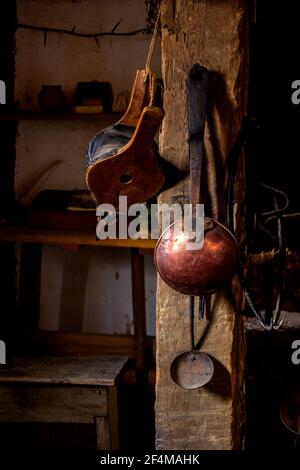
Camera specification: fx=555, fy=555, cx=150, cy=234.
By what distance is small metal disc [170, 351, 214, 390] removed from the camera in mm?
1744

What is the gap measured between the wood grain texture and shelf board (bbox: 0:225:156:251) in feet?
4.52

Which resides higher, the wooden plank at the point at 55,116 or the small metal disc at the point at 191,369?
the wooden plank at the point at 55,116

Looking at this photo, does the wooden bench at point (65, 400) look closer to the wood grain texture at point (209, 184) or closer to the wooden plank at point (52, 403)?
the wooden plank at point (52, 403)

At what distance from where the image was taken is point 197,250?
1.53 m

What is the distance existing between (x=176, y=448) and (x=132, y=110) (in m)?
1.11

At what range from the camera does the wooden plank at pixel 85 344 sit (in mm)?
3598

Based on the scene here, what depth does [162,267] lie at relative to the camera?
5.19ft

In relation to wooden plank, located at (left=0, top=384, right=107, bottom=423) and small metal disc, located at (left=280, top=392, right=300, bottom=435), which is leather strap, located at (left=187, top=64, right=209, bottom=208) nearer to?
small metal disc, located at (left=280, top=392, right=300, bottom=435)

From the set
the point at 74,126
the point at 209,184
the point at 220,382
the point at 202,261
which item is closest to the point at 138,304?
the point at 74,126

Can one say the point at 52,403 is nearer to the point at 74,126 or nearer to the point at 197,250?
the point at 197,250

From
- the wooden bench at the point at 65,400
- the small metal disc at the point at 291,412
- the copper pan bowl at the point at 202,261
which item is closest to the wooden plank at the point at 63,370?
the wooden bench at the point at 65,400

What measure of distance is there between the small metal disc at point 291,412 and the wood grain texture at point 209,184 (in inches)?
9.4

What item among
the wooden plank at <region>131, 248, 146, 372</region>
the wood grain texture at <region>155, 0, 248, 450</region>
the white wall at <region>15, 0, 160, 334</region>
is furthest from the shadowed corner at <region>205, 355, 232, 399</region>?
the white wall at <region>15, 0, 160, 334</region>

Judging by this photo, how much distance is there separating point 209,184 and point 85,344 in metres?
2.18
